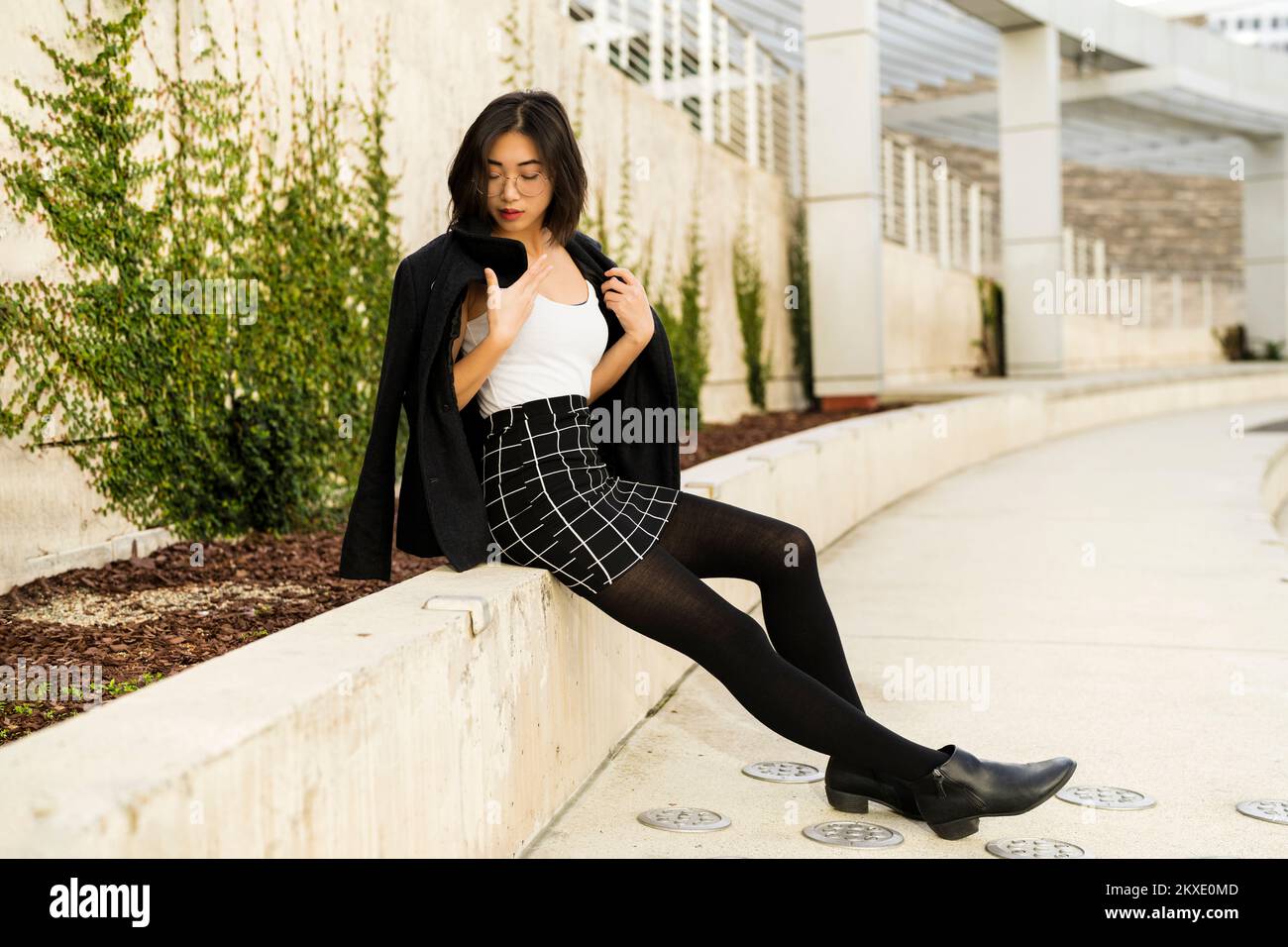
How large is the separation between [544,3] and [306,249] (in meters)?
3.51

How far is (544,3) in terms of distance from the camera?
26.3 feet

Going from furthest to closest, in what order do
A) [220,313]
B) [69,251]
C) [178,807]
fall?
1. [220,313]
2. [69,251]
3. [178,807]

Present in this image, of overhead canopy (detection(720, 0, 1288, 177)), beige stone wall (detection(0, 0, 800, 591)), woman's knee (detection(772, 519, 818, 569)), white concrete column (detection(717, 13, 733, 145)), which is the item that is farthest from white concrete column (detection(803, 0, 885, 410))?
woman's knee (detection(772, 519, 818, 569))

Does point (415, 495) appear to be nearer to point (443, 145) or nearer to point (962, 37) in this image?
point (443, 145)

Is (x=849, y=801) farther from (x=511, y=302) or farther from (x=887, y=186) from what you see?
(x=887, y=186)

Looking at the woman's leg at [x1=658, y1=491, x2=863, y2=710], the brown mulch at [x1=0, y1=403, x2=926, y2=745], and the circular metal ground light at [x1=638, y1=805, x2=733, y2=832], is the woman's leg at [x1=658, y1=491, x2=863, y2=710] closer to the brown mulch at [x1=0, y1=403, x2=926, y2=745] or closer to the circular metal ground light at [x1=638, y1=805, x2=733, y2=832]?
the circular metal ground light at [x1=638, y1=805, x2=733, y2=832]

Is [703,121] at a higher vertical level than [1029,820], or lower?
higher

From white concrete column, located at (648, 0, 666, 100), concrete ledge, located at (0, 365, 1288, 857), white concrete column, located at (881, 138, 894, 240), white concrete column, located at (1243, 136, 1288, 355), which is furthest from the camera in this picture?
white concrete column, located at (1243, 136, 1288, 355)

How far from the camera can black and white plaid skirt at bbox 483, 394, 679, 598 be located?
289cm

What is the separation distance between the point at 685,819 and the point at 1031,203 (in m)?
16.6

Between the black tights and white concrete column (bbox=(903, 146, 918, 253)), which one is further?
white concrete column (bbox=(903, 146, 918, 253))

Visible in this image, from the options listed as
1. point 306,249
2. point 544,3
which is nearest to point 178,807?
point 306,249

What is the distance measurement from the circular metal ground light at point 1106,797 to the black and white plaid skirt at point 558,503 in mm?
1208

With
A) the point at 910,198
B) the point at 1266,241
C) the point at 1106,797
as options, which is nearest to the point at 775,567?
the point at 1106,797
